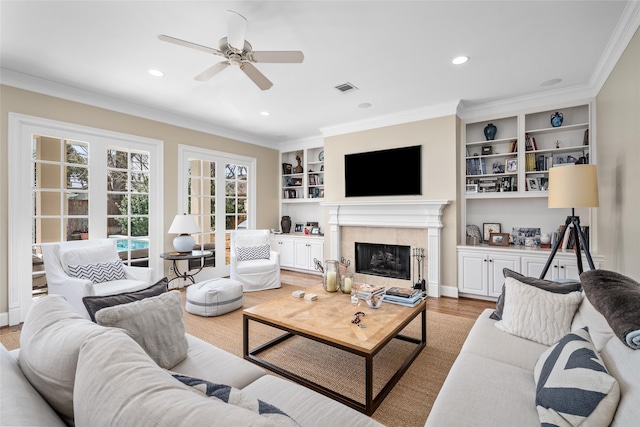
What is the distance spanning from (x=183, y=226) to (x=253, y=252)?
1.15 meters

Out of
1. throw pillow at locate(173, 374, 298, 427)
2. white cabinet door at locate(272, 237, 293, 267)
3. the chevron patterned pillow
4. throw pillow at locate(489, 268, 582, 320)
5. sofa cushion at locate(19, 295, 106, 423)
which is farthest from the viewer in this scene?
white cabinet door at locate(272, 237, 293, 267)

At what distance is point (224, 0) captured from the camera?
2025mm

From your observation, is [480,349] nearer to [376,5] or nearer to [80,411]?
[80,411]

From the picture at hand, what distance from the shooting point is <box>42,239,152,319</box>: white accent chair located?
9.25ft

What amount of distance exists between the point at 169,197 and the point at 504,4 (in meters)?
4.41

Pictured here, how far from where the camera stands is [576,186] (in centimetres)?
264

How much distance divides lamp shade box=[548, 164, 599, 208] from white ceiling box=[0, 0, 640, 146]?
1035mm

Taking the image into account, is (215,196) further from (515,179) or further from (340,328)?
(515,179)

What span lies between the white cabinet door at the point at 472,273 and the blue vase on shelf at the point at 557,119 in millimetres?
1866

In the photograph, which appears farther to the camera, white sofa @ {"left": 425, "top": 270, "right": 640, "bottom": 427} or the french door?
the french door

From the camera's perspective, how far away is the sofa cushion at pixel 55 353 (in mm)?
842

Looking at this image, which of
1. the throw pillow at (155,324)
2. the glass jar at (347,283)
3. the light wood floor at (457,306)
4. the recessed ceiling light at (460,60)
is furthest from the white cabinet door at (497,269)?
the throw pillow at (155,324)

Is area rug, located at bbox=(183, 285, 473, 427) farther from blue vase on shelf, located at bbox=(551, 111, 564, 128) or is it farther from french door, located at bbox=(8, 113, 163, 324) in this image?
blue vase on shelf, located at bbox=(551, 111, 564, 128)

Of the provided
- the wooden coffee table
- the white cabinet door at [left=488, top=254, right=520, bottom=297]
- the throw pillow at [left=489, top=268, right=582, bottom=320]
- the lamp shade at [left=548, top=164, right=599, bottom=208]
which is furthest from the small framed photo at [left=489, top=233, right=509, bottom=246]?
the wooden coffee table
